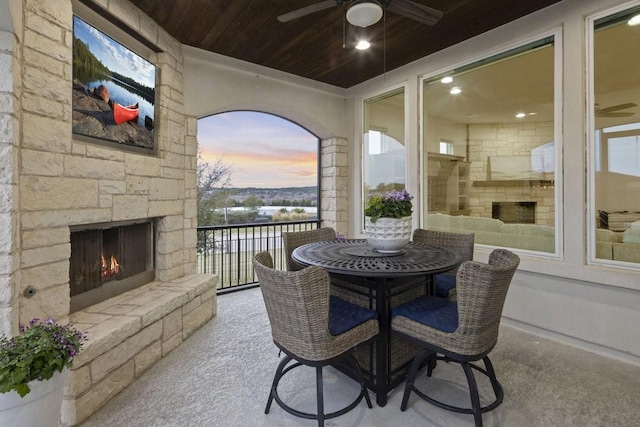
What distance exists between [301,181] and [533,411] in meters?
4.33

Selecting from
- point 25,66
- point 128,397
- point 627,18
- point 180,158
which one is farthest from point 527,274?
point 25,66

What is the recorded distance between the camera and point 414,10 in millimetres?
2180

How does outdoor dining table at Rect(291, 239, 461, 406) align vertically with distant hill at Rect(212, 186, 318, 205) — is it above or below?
below

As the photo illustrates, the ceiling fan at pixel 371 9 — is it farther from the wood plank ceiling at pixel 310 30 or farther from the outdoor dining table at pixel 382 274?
the outdoor dining table at pixel 382 274

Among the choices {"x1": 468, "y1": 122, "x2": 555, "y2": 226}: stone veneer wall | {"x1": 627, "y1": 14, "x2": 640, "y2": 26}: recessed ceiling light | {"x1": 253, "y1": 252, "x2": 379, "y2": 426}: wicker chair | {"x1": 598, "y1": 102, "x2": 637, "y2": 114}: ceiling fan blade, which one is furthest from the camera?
{"x1": 468, "y1": 122, "x2": 555, "y2": 226}: stone veneer wall

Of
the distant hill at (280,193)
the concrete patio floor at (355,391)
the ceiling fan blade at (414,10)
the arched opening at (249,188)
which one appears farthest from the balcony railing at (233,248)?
the ceiling fan blade at (414,10)

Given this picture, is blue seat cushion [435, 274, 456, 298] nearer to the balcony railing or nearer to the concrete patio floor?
the concrete patio floor

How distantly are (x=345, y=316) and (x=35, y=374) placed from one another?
1457mm

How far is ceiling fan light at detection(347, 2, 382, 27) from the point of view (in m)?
2.03

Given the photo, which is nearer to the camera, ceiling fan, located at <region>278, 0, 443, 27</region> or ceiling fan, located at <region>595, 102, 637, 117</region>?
ceiling fan, located at <region>278, 0, 443, 27</region>

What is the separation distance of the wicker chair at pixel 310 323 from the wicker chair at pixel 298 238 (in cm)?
102

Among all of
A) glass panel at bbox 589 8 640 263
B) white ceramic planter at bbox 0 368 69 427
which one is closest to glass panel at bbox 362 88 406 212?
glass panel at bbox 589 8 640 263

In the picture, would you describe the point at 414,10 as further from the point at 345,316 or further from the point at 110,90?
the point at 110,90

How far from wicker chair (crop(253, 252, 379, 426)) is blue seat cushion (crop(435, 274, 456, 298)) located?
867 mm
